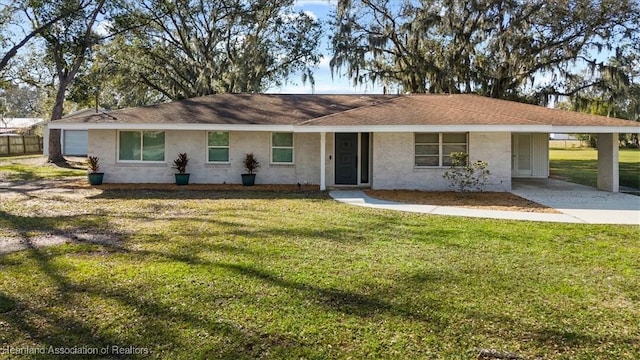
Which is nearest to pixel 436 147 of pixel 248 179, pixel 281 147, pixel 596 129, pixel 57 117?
pixel 596 129

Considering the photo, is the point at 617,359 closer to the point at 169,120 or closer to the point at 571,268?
the point at 571,268

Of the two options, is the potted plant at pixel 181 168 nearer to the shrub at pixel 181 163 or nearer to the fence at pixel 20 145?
the shrub at pixel 181 163

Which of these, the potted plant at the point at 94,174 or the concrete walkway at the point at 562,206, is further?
the potted plant at the point at 94,174

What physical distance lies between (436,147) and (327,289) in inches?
427

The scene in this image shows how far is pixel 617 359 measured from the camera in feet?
11.8

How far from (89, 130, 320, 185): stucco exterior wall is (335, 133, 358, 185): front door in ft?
2.51

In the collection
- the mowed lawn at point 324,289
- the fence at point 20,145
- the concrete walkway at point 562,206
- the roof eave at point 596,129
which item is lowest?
the mowed lawn at point 324,289

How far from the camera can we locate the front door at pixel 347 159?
16.0m

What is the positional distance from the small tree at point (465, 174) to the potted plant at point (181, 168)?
8757 millimetres

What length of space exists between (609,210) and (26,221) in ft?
43.1

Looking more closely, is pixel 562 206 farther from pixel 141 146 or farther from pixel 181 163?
pixel 141 146

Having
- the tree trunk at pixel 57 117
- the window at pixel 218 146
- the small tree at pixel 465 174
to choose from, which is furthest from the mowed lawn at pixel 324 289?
the tree trunk at pixel 57 117

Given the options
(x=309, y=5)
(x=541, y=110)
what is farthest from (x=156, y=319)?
(x=309, y=5)

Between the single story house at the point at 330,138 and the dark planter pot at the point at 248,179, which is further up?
the single story house at the point at 330,138
